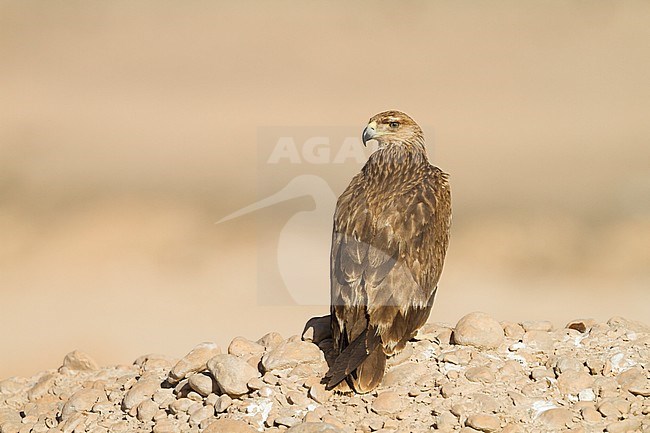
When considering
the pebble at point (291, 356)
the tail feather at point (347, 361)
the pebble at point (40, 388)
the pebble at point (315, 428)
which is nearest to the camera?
the pebble at point (315, 428)

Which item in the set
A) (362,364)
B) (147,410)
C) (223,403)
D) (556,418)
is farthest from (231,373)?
(556,418)

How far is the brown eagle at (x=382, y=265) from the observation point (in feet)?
23.1

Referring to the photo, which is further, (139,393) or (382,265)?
(139,393)

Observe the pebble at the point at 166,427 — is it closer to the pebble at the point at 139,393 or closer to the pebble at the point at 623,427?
the pebble at the point at 139,393

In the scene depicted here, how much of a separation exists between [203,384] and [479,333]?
6.75 feet

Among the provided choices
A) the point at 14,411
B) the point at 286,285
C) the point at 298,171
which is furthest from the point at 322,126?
the point at 14,411

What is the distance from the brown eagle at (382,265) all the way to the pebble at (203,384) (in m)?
0.83

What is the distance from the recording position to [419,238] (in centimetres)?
750

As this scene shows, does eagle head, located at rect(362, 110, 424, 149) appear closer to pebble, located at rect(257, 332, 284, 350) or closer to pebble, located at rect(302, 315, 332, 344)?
pebble, located at rect(302, 315, 332, 344)

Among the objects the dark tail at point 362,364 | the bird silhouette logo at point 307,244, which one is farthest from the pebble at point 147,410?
the bird silhouette logo at point 307,244

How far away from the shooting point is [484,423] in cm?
650

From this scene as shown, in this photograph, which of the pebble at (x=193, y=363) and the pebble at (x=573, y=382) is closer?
the pebble at (x=573, y=382)

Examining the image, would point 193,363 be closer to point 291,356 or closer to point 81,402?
point 291,356

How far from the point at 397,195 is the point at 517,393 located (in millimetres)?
1780
